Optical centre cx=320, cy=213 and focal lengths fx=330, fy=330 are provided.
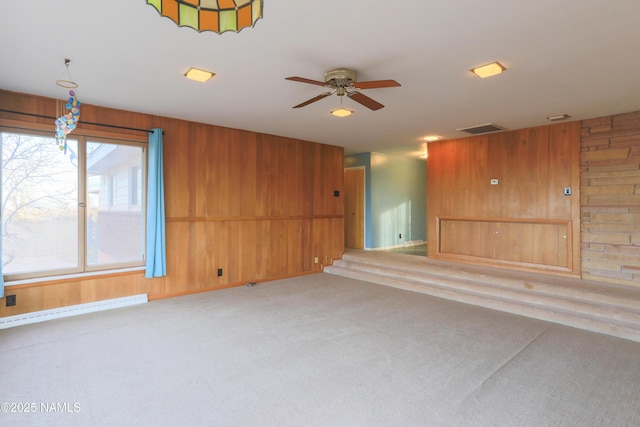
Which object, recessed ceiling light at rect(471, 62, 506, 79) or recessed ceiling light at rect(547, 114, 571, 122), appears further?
recessed ceiling light at rect(547, 114, 571, 122)

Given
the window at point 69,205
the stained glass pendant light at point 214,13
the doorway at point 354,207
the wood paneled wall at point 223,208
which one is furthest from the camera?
the doorway at point 354,207

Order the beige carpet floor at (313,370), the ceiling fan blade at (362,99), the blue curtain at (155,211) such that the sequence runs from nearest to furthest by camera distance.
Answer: the beige carpet floor at (313,370)
the ceiling fan blade at (362,99)
the blue curtain at (155,211)

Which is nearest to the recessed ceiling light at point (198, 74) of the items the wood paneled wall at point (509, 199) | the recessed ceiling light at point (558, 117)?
the recessed ceiling light at point (558, 117)

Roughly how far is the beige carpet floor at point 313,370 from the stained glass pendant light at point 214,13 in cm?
218

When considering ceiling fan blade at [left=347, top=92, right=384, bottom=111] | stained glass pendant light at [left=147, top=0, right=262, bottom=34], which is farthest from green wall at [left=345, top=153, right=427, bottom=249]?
stained glass pendant light at [left=147, top=0, right=262, bottom=34]

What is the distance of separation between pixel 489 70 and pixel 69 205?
16.5 ft

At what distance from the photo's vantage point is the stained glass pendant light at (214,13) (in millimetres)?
1311

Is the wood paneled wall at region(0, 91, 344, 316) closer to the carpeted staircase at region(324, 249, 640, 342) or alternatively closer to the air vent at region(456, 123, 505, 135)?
the carpeted staircase at region(324, 249, 640, 342)

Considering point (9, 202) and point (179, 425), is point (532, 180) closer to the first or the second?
point (179, 425)

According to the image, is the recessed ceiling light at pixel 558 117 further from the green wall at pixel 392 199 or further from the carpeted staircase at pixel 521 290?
the green wall at pixel 392 199

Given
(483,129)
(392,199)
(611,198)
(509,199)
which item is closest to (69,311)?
(483,129)

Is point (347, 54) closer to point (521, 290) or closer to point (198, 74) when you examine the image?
point (198, 74)

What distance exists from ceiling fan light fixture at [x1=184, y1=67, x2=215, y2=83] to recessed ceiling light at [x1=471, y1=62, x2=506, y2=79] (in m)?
2.53

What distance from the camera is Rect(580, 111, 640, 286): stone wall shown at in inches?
176
